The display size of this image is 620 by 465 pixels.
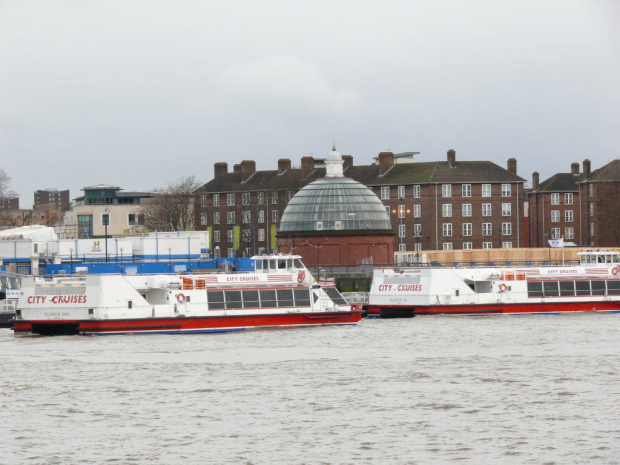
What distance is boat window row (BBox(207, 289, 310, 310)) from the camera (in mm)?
67312

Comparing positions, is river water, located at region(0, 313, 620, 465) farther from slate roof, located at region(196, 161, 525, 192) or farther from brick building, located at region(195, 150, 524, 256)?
slate roof, located at region(196, 161, 525, 192)

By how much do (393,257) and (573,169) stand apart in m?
51.1

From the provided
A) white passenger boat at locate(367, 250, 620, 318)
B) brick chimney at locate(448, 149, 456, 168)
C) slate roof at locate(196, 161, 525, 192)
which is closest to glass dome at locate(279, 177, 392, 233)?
slate roof at locate(196, 161, 525, 192)

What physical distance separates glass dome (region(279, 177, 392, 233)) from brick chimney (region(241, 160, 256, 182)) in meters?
35.5

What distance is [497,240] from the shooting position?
141 meters

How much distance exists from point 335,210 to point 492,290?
34.7 metres

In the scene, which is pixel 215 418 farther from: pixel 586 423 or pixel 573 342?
pixel 573 342

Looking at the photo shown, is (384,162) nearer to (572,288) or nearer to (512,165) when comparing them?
(512,165)

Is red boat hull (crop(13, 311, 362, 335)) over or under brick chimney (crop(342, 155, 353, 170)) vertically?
under

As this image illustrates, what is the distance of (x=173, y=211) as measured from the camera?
460 feet

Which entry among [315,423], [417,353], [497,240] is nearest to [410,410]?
[315,423]

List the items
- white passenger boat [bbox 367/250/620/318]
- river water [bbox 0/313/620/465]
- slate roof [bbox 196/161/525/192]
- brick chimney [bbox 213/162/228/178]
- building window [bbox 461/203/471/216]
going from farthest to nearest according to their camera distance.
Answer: brick chimney [bbox 213/162/228/178] < building window [bbox 461/203/471/216] < slate roof [bbox 196/161/525/192] < white passenger boat [bbox 367/250/620/318] < river water [bbox 0/313/620/465]

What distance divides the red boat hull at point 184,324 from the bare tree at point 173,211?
6987cm

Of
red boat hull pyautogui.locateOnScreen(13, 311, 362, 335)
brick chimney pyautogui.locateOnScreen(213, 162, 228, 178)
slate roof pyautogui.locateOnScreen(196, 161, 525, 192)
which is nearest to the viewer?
red boat hull pyautogui.locateOnScreen(13, 311, 362, 335)
